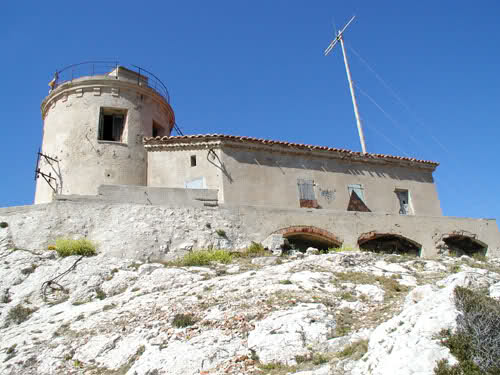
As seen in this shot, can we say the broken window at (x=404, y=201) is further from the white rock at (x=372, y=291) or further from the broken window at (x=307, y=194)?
the white rock at (x=372, y=291)

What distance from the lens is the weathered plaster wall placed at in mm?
17578

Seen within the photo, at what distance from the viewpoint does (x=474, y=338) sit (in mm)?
6949

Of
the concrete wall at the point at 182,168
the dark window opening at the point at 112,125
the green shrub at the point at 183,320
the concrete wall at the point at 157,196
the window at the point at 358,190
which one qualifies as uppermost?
the dark window opening at the point at 112,125

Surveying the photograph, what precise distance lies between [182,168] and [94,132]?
4.98 meters

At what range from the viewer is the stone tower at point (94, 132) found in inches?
933

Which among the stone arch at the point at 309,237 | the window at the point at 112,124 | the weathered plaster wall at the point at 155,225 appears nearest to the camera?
the weathered plaster wall at the point at 155,225

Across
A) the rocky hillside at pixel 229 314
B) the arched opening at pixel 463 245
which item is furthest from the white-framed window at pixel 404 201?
the rocky hillside at pixel 229 314

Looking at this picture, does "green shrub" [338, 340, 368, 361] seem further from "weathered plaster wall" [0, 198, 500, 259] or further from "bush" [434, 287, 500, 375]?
"weathered plaster wall" [0, 198, 500, 259]

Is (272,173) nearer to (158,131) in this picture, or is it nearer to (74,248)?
(158,131)

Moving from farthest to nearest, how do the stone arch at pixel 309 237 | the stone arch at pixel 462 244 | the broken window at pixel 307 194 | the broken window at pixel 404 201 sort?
the broken window at pixel 404 201 < the stone arch at pixel 462 244 < the broken window at pixel 307 194 < the stone arch at pixel 309 237

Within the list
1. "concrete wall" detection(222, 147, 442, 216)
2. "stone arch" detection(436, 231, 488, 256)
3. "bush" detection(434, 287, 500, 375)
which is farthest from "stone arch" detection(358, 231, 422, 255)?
"bush" detection(434, 287, 500, 375)

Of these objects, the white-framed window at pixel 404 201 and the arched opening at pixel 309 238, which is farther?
the white-framed window at pixel 404 201

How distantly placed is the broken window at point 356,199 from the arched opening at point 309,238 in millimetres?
3813

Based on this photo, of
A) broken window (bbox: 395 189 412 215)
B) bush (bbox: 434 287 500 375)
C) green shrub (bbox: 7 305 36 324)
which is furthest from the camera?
broken window (bbox: 395 189 412 215)
